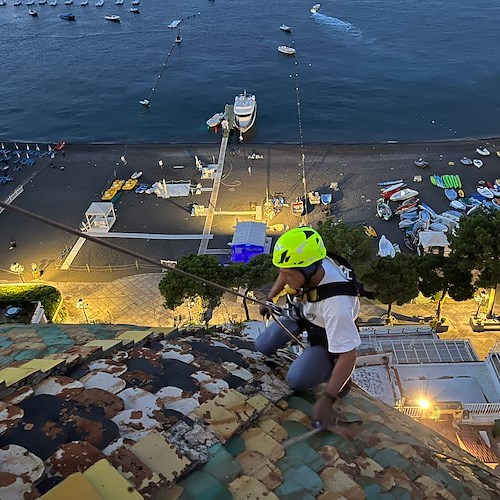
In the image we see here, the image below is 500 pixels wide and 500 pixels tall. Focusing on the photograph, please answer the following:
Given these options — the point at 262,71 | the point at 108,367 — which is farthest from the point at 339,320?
the point at 262,71

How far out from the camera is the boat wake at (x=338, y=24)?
2921 inches

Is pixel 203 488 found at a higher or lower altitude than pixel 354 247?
higher

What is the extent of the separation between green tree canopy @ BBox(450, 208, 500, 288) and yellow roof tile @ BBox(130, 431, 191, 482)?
704 inches

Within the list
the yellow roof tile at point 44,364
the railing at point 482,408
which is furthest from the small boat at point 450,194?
the yellow roof tile at point 44,364

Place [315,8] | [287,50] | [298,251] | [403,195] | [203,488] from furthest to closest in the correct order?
[315,8], [287,50], [403,195], [298,251], [203,488]

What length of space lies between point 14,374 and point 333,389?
121 inches

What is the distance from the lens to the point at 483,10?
81.8 meters

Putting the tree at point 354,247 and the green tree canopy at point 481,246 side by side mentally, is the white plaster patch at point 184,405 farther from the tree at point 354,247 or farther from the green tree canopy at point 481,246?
the green tree canopy at point 481,246

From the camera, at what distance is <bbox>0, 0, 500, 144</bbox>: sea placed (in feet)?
161

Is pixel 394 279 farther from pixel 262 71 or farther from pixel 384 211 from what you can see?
pixel 262 71

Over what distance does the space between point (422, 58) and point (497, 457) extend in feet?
203

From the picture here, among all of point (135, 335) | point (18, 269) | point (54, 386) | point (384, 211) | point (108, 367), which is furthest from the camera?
point (384, 211)

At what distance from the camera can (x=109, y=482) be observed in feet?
11.0

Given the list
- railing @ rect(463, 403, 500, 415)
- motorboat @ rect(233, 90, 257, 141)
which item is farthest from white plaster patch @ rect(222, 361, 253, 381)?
motorboat @ rect(233, 90, 257, 141)
